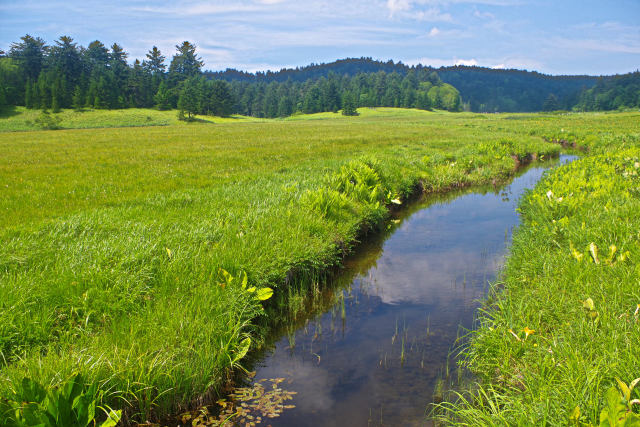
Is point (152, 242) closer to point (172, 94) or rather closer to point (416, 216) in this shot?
point (416, 216)

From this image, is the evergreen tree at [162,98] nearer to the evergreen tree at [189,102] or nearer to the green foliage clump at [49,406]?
the evergreen tree at [189,102]

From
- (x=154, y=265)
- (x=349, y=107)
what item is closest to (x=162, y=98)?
(x=349, y=107)

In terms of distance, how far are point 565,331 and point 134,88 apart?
115 meters

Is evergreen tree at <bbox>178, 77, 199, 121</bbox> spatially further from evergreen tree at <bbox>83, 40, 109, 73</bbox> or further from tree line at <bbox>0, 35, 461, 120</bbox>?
evergreen tree at <bbox>83, 40, 109, 73</bbox>

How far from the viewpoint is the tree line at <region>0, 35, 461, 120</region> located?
280ft

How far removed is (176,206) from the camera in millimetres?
8164

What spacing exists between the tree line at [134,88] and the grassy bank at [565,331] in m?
87.3

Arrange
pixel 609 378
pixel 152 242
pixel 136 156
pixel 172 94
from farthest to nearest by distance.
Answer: pixel 172 94 → pixel 136 156 → pixel 152 242 → pixel 609 378

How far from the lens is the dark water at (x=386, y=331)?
3.69 m

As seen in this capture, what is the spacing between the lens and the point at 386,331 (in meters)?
4.98

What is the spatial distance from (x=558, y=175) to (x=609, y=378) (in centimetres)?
954

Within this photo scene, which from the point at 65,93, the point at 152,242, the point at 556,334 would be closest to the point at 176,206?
the point at 152,242

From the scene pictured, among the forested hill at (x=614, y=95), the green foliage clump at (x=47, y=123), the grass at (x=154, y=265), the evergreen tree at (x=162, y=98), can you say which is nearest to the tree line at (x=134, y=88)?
the evergreen tree at (x=162, y=98)

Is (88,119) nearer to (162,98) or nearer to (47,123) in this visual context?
(47,123)
